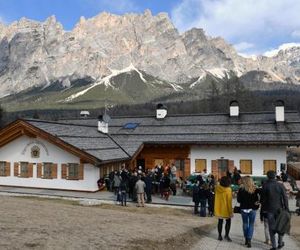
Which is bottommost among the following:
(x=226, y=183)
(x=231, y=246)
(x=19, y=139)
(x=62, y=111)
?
(x=231, y=246)

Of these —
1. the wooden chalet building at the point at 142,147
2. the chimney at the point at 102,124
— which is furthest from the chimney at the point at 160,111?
the chimney at the point at 102,124

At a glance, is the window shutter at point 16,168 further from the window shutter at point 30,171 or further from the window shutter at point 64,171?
the window shutter at point 64,171

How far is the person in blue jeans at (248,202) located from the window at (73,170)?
56.2 ft

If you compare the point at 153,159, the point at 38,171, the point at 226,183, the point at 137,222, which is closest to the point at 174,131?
the point at 153,159

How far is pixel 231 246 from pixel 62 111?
180 meters

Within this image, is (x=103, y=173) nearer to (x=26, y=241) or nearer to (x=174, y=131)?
(x=174, y=131)

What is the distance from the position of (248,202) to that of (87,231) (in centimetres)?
436

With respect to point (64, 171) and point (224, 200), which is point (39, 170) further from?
point (224, 200)

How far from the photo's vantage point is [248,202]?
35.8ft

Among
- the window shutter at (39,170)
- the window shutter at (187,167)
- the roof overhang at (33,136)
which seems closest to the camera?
the roof overhang at (33,136)

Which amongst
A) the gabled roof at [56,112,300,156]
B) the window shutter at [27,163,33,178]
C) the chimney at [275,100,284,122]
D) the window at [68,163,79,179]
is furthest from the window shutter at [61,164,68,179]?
the chimney at [275,100,284,122]

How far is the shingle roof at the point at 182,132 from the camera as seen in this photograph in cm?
2823

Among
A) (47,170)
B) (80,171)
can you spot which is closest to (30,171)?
(47,170)

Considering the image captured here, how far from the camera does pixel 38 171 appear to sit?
91.2 ft
